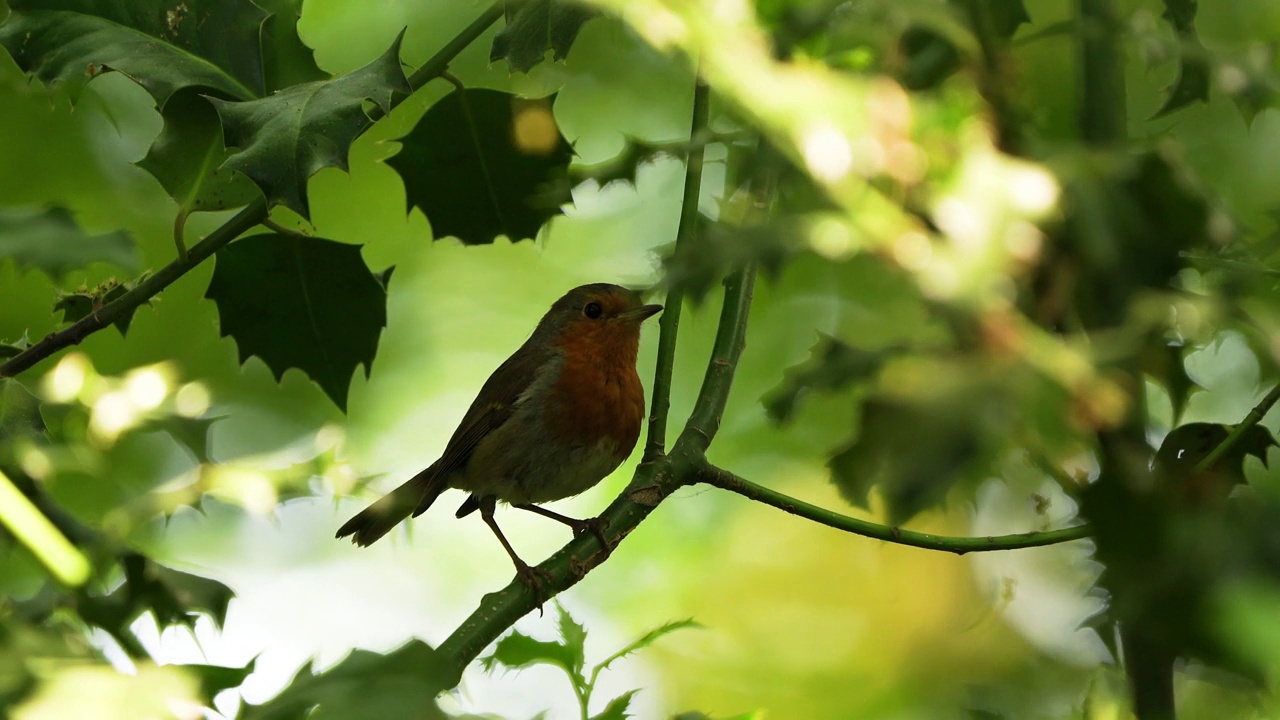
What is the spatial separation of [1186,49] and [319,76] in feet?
5.20

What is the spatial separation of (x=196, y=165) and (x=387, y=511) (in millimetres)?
1718

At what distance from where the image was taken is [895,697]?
4.74m

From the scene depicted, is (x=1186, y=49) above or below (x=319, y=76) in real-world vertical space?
below

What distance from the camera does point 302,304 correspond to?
218cm

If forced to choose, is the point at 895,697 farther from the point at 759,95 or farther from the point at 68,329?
the point at 759,95

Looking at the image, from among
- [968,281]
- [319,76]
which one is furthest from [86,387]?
[968,281]

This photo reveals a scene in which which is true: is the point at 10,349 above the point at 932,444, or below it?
above

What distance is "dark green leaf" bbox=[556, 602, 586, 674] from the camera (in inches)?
57.6

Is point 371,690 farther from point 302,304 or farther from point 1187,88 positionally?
point 302,304

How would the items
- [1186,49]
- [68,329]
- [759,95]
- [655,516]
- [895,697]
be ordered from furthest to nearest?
[655,516], [895,697], [68,329], [1186,49], [759,95]

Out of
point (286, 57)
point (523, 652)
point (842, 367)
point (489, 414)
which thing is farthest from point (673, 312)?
point (489, 414)

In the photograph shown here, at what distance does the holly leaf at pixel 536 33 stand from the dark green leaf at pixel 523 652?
2.73 ft

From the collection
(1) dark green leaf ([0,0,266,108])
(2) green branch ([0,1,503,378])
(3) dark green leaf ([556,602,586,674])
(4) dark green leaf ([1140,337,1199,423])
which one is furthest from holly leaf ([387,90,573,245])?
(4) dark green leaf ([1140,337,1199,423])

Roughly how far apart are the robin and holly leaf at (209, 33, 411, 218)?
2.05 m
